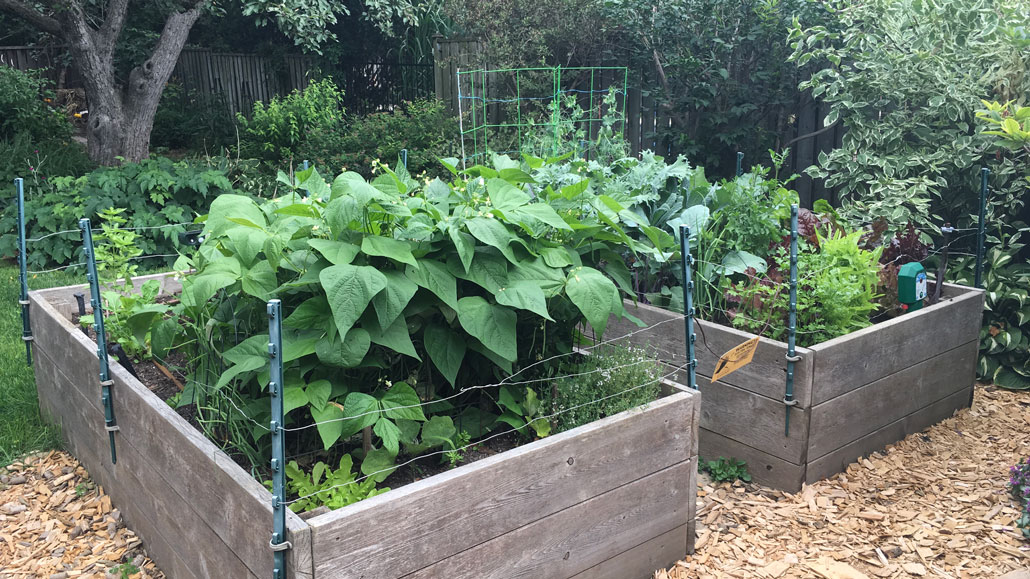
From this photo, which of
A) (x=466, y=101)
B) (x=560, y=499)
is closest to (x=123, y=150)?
(x=466, y=101)

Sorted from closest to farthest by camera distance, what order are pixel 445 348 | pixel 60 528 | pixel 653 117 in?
pixel 445 348
pixel 60 528
pixel 653 117

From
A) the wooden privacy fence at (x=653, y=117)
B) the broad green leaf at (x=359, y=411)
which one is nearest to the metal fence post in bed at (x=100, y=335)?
the broad green leaf at (x=359, y=411)

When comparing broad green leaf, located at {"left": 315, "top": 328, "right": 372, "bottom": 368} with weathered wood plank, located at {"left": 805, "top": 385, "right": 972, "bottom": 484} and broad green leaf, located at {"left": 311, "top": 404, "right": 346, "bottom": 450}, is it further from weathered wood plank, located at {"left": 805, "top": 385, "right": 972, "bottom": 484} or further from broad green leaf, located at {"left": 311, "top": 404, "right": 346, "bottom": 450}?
weathered wood plank, located at {"left": 805, "top": 385, "right": 972, "bottom": 484}

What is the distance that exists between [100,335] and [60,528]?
859 mm

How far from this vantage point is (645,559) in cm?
248

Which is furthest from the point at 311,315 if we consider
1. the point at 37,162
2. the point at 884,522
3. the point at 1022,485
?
the point at 37,162

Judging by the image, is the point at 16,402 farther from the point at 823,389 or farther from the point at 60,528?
the point at 823,389

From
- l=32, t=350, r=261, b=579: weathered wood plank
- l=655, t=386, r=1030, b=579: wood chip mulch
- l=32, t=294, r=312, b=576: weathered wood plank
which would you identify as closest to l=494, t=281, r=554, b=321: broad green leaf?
l=32, t=294, r=312, b=576: weathered wood plank

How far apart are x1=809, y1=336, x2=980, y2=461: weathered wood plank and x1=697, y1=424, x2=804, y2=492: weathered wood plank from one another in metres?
0.11

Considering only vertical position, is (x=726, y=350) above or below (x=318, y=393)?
below

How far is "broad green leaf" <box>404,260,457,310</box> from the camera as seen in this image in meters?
2.08

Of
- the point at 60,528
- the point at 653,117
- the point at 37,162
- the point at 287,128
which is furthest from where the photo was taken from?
the point at 287,128

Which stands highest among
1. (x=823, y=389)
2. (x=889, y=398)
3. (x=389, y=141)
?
(x=389, y=141)

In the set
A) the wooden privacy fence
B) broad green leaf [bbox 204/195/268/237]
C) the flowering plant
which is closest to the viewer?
broad green leaf [bbox 204/195/268/237]
